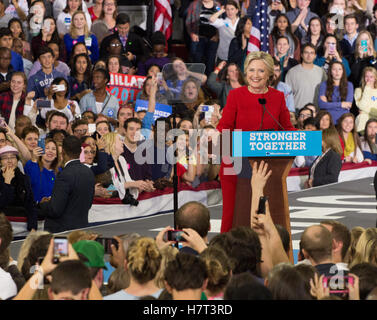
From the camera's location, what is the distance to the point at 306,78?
14688 mm

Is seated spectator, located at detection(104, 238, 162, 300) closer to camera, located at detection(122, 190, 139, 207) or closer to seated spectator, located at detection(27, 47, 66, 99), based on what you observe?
camera, located at detection(122, 190, 139, 207)

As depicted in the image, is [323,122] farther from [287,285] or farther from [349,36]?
[287,285]

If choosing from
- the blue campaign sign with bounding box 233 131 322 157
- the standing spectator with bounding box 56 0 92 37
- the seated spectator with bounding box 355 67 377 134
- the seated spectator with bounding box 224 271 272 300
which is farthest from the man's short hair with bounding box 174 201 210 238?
the seated spectator with bounding box 355 67 377 134

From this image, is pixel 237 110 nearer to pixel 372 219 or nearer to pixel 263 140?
pixel 263 140

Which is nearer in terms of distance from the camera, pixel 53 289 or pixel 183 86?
pixel 53 289

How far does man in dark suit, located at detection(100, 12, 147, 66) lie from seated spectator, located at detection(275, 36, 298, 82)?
2130mm

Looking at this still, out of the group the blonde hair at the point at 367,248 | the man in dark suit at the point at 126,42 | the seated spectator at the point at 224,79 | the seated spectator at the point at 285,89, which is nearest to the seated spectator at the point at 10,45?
the man in dark suit at the point at 126,42

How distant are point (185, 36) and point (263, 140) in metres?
9.58

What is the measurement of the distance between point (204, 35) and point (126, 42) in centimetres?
139

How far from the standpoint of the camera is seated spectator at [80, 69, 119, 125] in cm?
1230

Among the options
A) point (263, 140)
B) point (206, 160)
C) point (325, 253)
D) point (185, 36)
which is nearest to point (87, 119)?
point (206, 160)

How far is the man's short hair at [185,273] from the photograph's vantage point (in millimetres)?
4340

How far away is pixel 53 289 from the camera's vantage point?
4219 millimetres

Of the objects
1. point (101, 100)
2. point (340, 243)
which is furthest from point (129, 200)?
point (340, 243)
